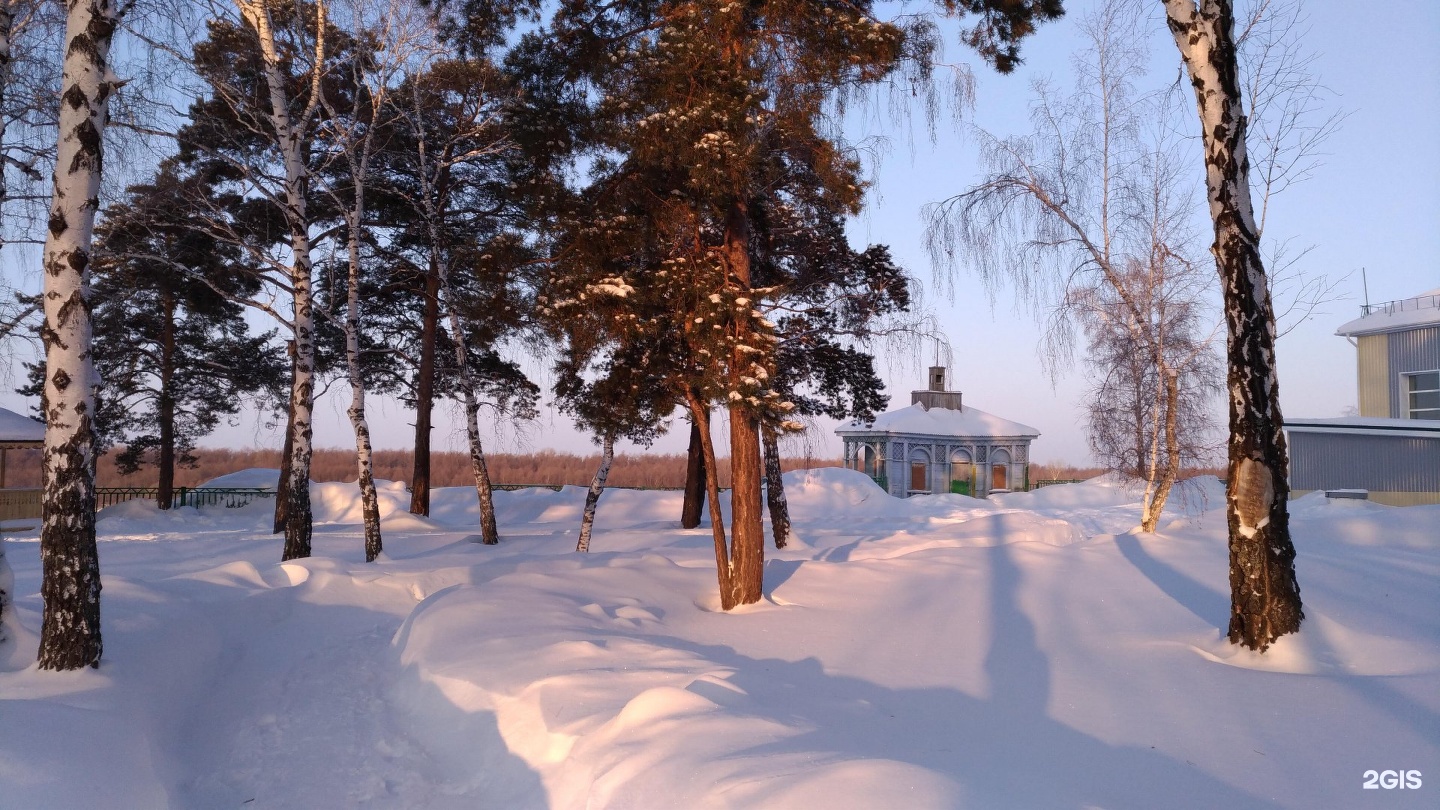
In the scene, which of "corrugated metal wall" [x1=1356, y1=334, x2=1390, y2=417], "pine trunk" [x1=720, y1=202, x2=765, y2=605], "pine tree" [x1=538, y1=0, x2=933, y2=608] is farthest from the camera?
"corrugated metal wall" [x1=1356, y1=334, x2=1390, y2=417]

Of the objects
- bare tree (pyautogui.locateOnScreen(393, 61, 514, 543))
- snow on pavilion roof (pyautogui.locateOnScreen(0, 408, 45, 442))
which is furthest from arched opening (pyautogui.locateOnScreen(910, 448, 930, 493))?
snow on pavilion roof (pyautogui.locateOnScreen(0, 408, 45, 442))

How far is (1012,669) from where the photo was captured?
255 inches

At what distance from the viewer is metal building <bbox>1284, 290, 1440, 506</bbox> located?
20422 millimetres

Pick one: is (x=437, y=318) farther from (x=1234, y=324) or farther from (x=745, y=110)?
(x=1234, y=324)

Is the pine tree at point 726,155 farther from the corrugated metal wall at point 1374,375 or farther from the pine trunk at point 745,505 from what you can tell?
the corrugated metal wall at point 1374,375

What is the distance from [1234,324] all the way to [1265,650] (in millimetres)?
2443

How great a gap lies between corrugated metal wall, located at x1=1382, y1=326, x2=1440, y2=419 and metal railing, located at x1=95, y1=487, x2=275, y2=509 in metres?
33.6

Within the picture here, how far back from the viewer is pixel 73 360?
639cm

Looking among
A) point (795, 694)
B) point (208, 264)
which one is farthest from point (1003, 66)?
point (208, 264)

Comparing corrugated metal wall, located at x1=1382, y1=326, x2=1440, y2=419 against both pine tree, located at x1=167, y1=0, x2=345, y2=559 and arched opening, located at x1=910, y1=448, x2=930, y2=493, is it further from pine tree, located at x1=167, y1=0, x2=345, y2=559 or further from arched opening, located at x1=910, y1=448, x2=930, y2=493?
pine tree, located at x1=167, y1=0, x2=345, y2=559

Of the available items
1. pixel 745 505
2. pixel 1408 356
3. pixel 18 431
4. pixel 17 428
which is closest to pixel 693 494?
pixel 745 505

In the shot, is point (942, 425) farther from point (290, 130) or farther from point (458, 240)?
point (290, 130)

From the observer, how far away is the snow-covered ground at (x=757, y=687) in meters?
4.29

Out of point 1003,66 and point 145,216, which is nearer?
point 1003,66
